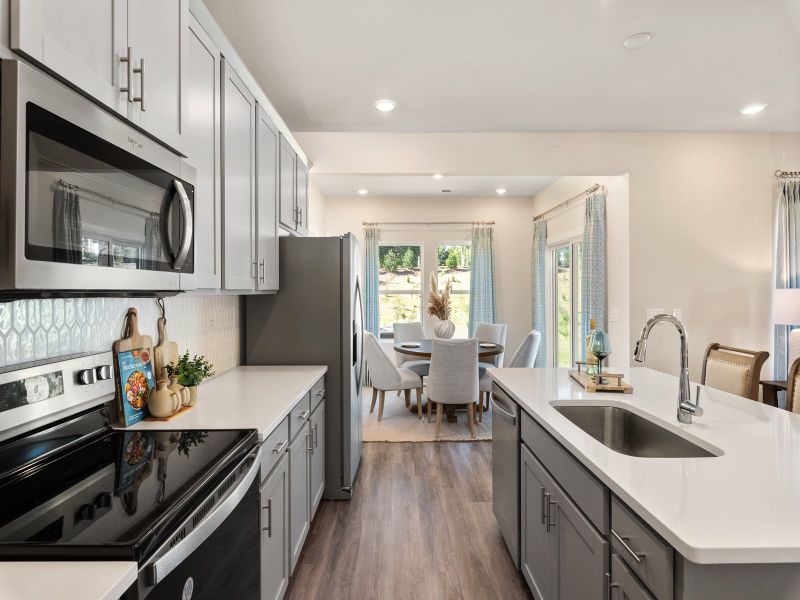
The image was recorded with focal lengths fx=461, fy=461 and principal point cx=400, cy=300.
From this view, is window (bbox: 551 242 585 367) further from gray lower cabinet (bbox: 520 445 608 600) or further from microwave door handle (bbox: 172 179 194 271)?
microwave door handle (bbox: 172 179 194 271)

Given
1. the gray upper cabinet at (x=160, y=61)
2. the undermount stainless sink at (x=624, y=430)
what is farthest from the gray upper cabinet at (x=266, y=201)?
the undermount stainless sink at (x=624, y=430)

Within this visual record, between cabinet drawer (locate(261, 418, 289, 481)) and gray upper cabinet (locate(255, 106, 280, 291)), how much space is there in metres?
0.88

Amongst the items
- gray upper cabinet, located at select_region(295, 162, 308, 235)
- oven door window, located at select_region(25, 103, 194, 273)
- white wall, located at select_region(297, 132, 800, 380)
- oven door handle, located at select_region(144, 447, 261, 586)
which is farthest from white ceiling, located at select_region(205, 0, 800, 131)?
oven door handle, located at select_region(144, 447, 261, 586)

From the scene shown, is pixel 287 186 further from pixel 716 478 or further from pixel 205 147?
pixel 716 478

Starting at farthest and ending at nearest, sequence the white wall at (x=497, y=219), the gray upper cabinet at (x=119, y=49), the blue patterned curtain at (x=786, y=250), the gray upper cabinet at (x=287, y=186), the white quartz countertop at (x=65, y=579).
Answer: the white wall at (x=497, y=219)
the blue patterned curtain at (x=786, y=250)
the gray upper cabinet at (x=287, y=186)
the gray upper cabinet at (x=119, y=49)
the white quartz countertop at (x=65, y=579)

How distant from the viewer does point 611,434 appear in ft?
6.31

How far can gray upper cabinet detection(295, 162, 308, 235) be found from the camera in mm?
3387

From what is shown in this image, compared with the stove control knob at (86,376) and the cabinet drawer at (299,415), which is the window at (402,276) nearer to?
the cabinet drawer at (299,415)

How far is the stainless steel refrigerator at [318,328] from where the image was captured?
302cm

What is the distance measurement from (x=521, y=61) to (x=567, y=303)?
3487 millimetres

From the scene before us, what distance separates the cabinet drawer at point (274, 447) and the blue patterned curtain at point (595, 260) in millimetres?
3180

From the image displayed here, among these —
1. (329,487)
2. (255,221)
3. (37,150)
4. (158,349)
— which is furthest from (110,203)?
(329,487)

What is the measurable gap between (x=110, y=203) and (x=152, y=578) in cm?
80

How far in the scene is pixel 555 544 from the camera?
5.18 ft
